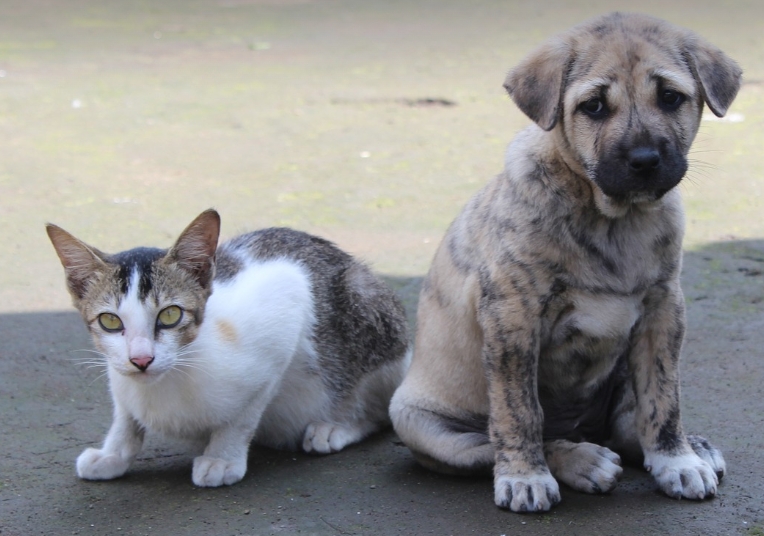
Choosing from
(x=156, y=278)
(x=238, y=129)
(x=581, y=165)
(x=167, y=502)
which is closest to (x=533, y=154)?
(x=581, y=165)

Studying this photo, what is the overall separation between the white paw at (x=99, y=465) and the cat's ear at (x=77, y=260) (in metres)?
0.58

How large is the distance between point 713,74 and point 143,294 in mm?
1948

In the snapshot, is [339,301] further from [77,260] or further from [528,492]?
[528,492]

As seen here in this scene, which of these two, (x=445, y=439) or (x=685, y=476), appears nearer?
(x=685, y=476)

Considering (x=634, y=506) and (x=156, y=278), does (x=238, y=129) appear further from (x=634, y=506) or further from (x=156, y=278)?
(x=634, y=506)

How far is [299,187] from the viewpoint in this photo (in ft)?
22.8

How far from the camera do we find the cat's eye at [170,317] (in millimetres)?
3367

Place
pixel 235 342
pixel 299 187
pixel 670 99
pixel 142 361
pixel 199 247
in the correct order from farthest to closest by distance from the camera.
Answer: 1. pixel 299 187
2. pixel 235 342
3. pixel 199 247
4. pixel 142 361
5. pixel 670 99

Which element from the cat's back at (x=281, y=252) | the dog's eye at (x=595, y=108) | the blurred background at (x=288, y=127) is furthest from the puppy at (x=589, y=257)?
the blurred background at (x=288, y=127)

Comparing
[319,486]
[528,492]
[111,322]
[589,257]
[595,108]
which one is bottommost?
[319,486]

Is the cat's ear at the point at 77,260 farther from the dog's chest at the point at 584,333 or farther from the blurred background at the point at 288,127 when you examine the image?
the blurred background at the point at 288,127

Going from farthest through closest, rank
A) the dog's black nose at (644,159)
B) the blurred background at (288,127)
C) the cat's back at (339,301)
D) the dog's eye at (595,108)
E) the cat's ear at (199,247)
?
1. the blurred background at (288,127)
2. the cat's back at (339,301)
3. the cat's ear at (199,247)
4. the dog's eye at (595,108)
5. the dog's black nose at (644,159)

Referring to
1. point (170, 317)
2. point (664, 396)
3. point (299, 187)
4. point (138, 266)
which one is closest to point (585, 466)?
point (664, 396)

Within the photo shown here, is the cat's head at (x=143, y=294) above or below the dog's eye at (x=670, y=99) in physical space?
below
